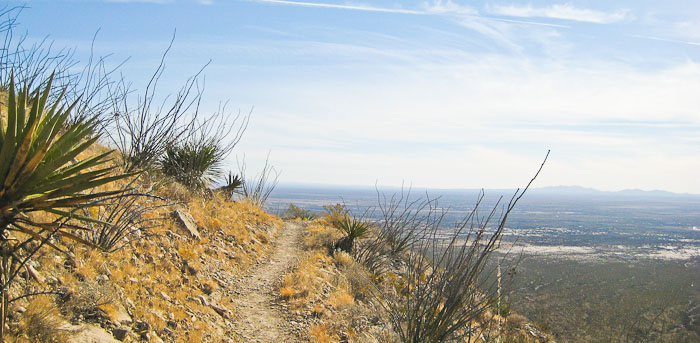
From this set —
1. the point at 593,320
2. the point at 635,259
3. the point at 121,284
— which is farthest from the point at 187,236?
the point at 635,259

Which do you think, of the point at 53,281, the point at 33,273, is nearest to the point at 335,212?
the point at 53,281

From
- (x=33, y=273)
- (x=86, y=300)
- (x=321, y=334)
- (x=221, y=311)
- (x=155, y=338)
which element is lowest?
(x=321, y=334)

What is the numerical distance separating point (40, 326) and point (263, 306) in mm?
4150

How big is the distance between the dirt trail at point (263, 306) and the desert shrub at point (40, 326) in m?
2.75

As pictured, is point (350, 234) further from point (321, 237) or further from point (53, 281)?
point (53, 281)

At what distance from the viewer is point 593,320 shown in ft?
101

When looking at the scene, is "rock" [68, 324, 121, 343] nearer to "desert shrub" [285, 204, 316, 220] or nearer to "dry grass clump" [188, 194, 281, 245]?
"dry grass clump" [188, 194, 281, 245]

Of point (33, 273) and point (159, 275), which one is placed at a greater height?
point (33, 273)

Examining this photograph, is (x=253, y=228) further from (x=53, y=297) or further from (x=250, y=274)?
(x=53, y=297)

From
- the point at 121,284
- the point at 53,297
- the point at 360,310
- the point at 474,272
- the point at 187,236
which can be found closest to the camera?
the point at 53,297

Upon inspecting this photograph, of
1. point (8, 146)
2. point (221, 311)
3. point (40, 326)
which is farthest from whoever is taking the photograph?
point (221, 311)

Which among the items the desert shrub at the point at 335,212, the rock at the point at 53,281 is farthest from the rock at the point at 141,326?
the desert shrub at the point at 335,212

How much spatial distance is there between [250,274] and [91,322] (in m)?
4.90

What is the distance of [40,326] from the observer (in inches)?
136
